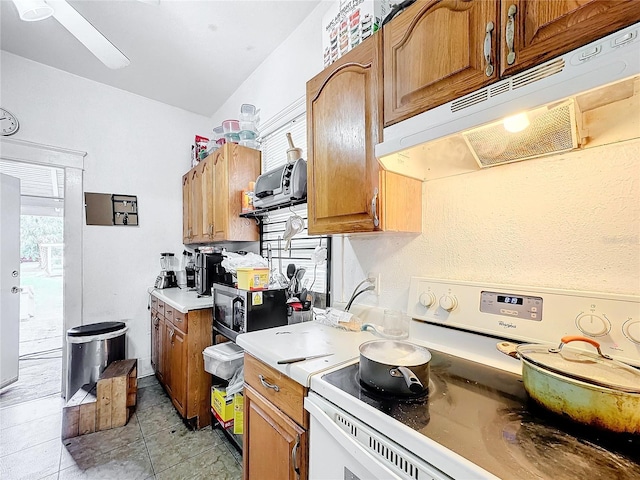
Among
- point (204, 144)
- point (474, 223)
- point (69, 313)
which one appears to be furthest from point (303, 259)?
point (69, 313)

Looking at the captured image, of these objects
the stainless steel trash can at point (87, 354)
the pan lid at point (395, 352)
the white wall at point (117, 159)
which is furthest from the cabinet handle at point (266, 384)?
the white wall at point (117, 159)

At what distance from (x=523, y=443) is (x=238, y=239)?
2157 millimetres

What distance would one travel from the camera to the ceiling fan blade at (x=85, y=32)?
135 cm

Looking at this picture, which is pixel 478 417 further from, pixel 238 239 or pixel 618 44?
pixel 238 239

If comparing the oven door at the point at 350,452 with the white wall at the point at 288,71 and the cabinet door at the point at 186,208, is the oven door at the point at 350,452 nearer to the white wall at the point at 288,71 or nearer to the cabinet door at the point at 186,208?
the white wall at the point at 288,71

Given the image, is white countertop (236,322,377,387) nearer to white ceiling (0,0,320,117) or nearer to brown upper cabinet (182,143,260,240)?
brown upper cabinet (182,143,260,240)

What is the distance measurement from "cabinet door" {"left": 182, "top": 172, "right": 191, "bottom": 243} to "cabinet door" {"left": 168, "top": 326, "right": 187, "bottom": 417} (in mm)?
1266

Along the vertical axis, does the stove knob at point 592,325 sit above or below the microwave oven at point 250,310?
above

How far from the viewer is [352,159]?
1.18m

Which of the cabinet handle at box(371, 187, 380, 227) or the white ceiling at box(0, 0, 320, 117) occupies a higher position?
the white ceiling at box(0, 0, 320, 117)

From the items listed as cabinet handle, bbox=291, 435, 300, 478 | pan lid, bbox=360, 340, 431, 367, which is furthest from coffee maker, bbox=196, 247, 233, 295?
pan lid, bbox=360, 340, 431, 367

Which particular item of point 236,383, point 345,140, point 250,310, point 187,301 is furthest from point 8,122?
point 345,140

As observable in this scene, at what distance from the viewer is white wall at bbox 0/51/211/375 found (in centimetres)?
255

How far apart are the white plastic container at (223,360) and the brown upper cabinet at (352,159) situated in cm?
97
